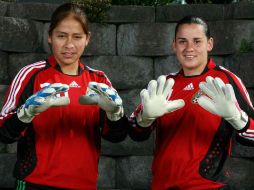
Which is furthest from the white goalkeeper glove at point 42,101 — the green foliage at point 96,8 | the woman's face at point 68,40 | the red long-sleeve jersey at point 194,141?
the green foliage at point 96,8

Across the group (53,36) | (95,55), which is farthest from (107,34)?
(53,36)

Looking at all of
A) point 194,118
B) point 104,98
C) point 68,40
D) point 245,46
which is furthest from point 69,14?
point 245,46

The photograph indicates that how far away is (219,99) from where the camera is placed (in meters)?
3.35

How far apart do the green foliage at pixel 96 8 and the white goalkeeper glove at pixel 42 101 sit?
247 centimetres

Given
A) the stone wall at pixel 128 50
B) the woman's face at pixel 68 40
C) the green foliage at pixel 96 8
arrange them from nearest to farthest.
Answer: the woman's face at pixel 68 40, the stone wall at pixel 128 50, the green foliage at pixel 96 8

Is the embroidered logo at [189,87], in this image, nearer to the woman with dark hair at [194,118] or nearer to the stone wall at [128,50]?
the woman with dark hair at [194,118]

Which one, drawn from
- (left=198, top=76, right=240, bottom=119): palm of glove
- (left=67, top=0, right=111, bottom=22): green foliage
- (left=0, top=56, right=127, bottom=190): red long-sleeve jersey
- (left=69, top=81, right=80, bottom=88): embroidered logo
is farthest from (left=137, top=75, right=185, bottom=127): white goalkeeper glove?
(left=67, top=0, right=111, bottom=22): green foliage

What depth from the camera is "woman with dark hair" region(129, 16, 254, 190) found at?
339 cm

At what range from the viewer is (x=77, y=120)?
11.7 feet

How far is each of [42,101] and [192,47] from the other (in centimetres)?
97

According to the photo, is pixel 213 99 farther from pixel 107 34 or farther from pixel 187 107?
pixel 107 34

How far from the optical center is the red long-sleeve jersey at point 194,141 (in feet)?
11.4

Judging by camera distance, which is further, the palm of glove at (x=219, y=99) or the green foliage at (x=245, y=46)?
the green foliage at (x=245, y=46)

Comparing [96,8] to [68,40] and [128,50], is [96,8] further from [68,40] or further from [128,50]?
[68,40]
